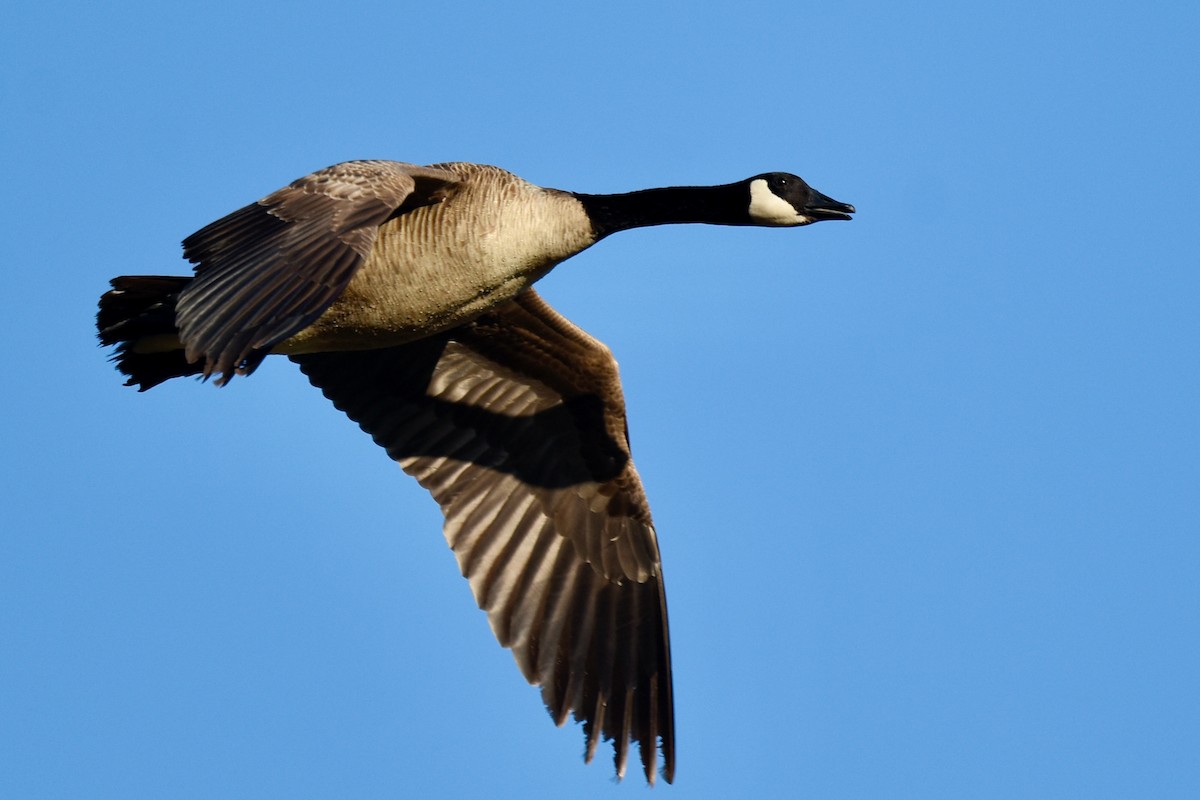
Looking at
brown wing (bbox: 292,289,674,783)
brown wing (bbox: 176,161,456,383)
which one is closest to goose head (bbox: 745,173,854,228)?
brown wing (bbox: 292,289,674,783)

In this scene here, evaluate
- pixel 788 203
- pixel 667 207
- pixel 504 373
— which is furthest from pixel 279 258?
pixel 788 203

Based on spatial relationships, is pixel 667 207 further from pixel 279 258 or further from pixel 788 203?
pixel 279 258

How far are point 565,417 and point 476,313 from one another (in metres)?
1.83

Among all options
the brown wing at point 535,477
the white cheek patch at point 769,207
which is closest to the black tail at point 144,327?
the brown wing at point 535,477

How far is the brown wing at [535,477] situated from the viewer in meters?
11.9

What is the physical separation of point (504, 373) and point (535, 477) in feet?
2.76

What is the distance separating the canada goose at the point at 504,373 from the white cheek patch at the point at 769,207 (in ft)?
0.03

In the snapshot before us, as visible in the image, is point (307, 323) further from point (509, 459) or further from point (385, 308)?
point (509, 459)

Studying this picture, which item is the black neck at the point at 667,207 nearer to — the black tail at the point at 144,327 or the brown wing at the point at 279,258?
the brown wing at the point at 279,258

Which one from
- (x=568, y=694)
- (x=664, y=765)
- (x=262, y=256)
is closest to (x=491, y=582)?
(x=568, y=694)

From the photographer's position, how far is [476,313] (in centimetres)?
1080

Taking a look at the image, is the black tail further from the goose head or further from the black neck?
the goose head

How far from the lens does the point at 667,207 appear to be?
11523 millimetres

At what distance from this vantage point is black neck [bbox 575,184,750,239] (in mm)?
11047
